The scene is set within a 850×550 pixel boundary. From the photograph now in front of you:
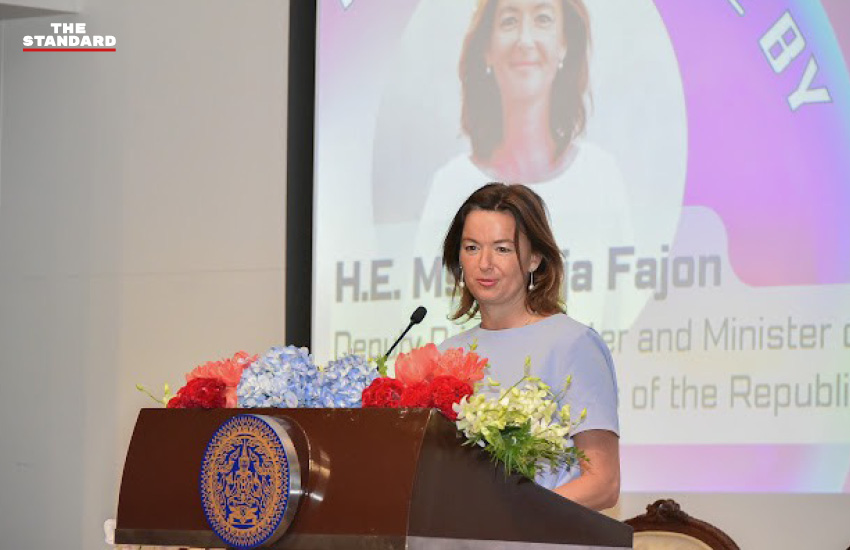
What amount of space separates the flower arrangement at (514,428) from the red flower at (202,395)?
0.42 metres

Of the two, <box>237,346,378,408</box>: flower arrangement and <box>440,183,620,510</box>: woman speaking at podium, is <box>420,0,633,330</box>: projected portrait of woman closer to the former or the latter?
<box>440,183,620,510</box>: woman speaking at podium

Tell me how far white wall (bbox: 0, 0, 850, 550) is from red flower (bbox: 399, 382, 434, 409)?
3218 millimetres

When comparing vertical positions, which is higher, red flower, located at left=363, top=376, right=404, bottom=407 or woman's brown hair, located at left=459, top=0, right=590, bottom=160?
woman's brown hair, located at left=459, top=0, right=590, bottom=160

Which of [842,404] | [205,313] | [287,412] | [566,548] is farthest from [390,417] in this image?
[205,313]

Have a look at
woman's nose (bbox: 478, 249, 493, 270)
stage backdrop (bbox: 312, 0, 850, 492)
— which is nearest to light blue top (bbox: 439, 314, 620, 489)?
woman's nose (bbox: 478, 249, 493, 270)

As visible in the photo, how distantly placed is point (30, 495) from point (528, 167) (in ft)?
8.46

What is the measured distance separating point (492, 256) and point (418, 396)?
28.6 inches

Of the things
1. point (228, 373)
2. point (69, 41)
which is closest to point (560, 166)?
point (69, 41)

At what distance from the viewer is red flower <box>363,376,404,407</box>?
1.91 meters

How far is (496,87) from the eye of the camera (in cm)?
458

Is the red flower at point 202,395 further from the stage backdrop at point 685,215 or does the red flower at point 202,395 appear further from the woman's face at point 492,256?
the stage backdrop at point 685,215

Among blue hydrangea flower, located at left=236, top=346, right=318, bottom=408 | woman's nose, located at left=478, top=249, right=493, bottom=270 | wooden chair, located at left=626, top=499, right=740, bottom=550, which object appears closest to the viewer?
blue hydrangea flower, located at left=236, top=346, right=318, bottom=408

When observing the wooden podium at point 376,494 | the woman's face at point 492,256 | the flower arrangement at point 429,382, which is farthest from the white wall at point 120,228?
the flower arrangement at point 429,382

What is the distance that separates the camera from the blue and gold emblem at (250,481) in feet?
5.99
